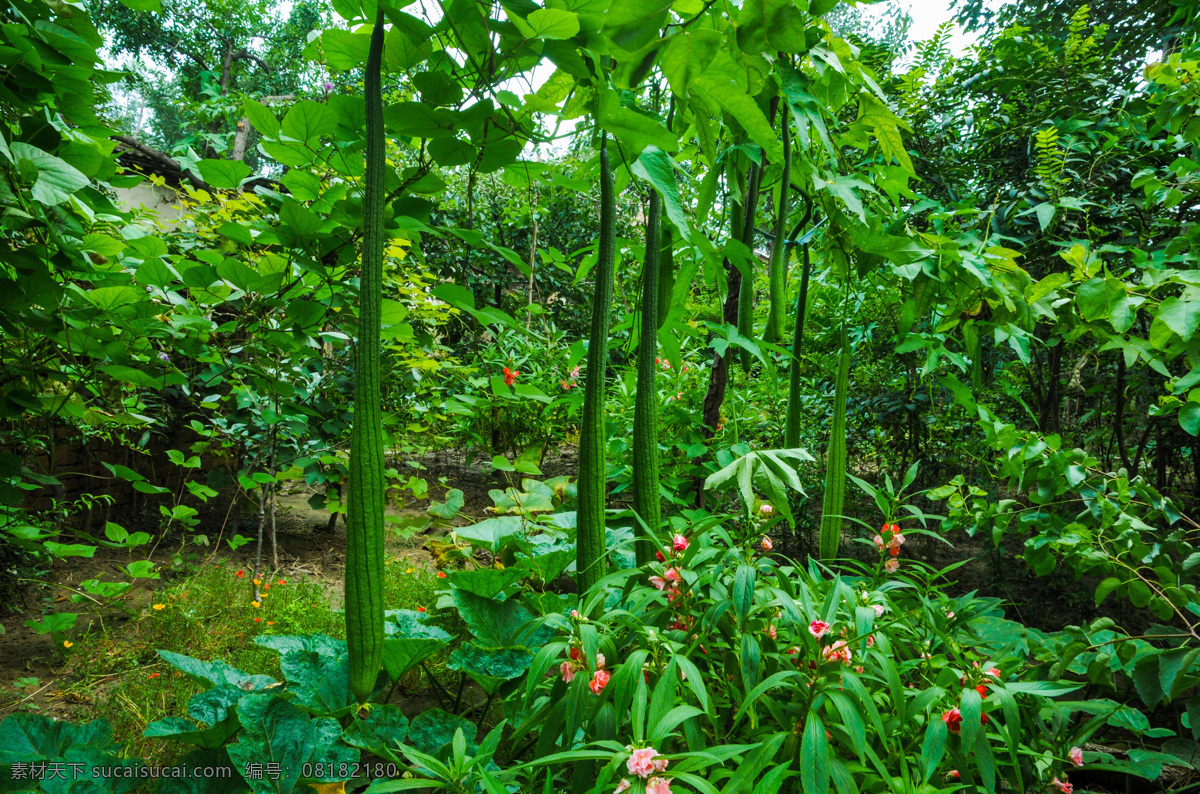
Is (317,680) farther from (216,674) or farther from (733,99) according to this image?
(733,99)

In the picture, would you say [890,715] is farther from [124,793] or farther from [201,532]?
[201,532]

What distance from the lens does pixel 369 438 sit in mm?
683

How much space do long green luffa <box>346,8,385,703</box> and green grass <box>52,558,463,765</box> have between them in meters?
0.78

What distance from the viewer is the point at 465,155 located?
82 cm

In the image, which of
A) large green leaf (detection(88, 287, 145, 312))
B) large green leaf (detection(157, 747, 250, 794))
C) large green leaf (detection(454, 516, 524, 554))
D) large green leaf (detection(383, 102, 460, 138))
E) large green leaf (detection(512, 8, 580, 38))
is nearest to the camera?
large green leaf (detection(512, 8, 580, 38))

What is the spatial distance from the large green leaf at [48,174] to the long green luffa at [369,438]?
0.48 m

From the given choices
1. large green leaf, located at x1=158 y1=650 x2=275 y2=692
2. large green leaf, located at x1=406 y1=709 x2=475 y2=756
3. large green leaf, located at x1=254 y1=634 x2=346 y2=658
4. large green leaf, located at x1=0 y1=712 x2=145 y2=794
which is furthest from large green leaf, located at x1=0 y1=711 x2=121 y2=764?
large green leaf, located at x1=406 y1=709 x2=475 y2=756

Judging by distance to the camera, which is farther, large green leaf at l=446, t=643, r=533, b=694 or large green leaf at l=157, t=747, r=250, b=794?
large green leaf at l=446, t=643, r=533, b=694

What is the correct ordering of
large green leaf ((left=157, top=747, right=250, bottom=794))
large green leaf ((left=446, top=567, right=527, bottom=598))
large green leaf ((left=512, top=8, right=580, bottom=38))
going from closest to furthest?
large green leaf ((left=512, top=8, right=580, bottom=38)) < large green leaf ((left=157, top=747, right=250, bottom=794)) < large green leaf ((left=446, top=567, right=527, bottom=598))

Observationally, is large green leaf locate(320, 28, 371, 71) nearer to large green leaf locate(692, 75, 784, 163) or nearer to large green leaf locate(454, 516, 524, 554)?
large green leaf locate(692, 75, 784, 163)

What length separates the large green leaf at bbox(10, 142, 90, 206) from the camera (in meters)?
0.80

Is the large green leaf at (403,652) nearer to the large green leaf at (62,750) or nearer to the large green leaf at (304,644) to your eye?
the large green leaf at (304,644)

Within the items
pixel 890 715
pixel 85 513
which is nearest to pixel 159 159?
pixel 85 513

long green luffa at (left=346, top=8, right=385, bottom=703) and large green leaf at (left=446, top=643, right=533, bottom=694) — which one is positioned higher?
long green luffa at (left=346, top=8, right=385, bottom=703)
